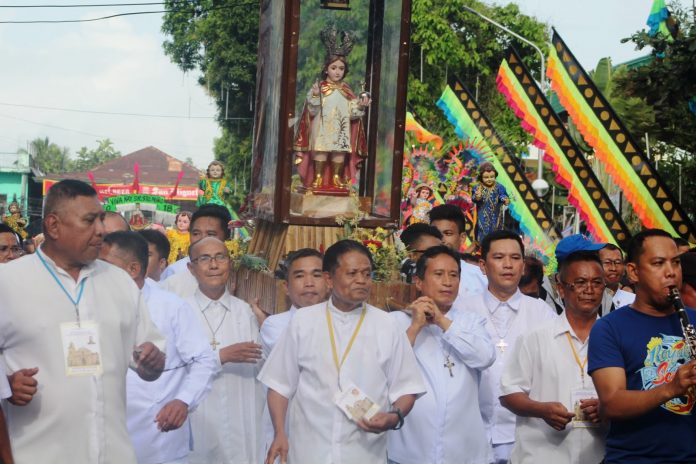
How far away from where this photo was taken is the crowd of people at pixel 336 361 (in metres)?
5.07

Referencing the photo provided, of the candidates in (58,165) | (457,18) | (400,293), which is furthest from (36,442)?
(58,165)

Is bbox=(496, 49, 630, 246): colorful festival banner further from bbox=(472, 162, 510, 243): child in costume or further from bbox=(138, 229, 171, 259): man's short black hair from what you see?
bbox=(138, 229, 171, 259): man's short black hair

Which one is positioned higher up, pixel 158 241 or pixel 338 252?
pixel 338 252

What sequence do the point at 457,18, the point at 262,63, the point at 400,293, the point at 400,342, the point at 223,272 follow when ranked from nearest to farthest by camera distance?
the point at 400,342, the point at 223,272, the point at 400,293, the point at 262,63, the point at 457,18

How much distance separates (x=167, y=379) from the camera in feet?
23.7

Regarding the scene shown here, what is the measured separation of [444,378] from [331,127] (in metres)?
4.69

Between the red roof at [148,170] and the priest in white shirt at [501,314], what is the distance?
57.6m

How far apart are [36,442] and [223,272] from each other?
3066 millimetres

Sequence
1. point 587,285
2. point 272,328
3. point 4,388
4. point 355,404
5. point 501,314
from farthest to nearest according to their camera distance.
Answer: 1. point 501,314
2. point 272,328
3. point 587,285
4. point 355,404
5. point 4,388

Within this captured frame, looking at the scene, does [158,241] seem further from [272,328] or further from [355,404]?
[355,404]

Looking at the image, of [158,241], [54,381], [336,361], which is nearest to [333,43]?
[158,241]

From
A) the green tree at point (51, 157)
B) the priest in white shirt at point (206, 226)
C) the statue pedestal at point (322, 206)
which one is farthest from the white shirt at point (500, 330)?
the green tree at point (51, 157)

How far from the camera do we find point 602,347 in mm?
5258

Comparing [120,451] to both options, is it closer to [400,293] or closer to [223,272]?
[223,272]
